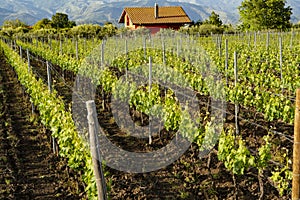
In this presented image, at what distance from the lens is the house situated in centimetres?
4594

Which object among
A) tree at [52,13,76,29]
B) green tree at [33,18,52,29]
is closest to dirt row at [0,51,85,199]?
green tree at [33,18,52,29]

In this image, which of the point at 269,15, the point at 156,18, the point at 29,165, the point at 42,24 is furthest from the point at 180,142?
the point at 42,24

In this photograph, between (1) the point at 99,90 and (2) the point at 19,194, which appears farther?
(1) the point at 99,90

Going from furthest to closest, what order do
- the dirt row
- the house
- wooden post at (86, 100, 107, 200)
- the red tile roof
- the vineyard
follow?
the red tile roof
the house
the dirt row
the vineyard
wooden post at (86, 100, 107, 200)

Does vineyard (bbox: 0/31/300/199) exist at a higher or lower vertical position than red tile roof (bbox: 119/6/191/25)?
lower

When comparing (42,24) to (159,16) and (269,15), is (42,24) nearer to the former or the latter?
(159,16)

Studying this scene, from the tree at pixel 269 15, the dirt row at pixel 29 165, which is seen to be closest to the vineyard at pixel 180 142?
the dirt row at pixel 29 165

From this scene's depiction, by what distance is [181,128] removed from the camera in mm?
5867

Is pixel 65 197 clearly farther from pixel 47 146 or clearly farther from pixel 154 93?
pixel 154 93

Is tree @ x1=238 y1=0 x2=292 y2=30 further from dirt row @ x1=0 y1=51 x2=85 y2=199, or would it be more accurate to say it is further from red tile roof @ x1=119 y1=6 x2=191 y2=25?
dirt row @ x1=0 y1=51 x2=85 y2=199

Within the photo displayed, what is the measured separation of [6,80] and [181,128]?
9.91 meters

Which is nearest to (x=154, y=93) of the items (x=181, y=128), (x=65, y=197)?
(x=181, y=128)

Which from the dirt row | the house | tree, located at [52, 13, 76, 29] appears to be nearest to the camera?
the dirt row

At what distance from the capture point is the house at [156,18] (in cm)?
4594
